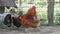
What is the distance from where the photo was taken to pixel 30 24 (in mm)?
4844

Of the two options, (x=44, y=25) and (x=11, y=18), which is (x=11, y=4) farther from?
(x=44, y=25)

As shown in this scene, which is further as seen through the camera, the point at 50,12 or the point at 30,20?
the point at 50,12

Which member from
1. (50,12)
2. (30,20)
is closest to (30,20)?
(30,20)

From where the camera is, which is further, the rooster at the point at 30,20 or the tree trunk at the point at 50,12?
the tree trunk at the point at 50,12

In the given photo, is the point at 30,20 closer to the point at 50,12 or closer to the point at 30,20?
the point at 30,20

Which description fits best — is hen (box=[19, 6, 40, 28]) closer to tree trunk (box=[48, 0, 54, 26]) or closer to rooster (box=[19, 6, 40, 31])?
rooster (box=[19, 6, 40, 31])

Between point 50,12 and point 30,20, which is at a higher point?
point 50,12

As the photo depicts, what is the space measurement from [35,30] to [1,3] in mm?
1275

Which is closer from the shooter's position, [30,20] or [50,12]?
[30,20]

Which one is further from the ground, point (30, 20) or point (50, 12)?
point (50, 12)

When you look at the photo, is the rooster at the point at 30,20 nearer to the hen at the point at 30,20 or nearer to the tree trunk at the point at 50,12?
the hen at the point at 30,20

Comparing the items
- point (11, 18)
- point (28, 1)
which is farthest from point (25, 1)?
point (11, 18)

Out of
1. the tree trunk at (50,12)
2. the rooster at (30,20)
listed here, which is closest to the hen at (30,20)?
the rooster at (30,20)

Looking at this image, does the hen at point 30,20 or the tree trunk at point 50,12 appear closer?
the hen at point 30,20
